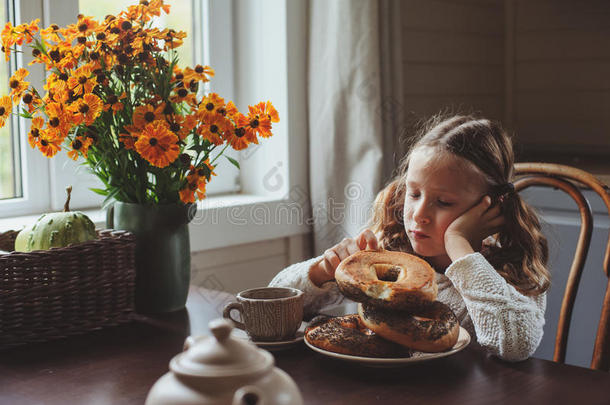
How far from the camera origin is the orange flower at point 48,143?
1112 millimetres

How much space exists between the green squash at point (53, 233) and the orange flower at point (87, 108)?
0.55 ft

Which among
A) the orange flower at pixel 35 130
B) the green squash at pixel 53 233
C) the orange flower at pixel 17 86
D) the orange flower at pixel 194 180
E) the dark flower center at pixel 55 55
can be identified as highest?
the dark flower center at pixel 55 55

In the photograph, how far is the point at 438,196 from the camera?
A: 1338mm

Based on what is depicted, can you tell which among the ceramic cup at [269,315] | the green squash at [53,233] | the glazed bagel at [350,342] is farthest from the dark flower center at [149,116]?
the glazed bagel at [350,342]

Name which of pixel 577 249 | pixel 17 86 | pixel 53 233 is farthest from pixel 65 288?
pixel 577 249

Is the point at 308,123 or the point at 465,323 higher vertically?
the point at 308,123

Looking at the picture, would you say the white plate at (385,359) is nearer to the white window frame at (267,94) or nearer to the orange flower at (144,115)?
the orange flower at (144,115)

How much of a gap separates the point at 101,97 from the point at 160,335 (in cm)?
41

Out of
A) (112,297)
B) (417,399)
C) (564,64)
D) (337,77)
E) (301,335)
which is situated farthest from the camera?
(564,64)

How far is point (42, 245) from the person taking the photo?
1.13m

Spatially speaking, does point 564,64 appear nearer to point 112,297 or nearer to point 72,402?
point 112,297

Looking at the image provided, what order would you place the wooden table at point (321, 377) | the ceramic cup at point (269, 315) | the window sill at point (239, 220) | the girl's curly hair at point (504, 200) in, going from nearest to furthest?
the wooden table at point (321, 377) < the ceramic cup at point (269, 315) < the girl's curly hair at point (504, 200) < the window sill at point (239, 220)

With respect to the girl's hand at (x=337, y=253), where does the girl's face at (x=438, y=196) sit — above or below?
above

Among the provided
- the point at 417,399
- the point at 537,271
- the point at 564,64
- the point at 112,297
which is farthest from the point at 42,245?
the point at 564,64
